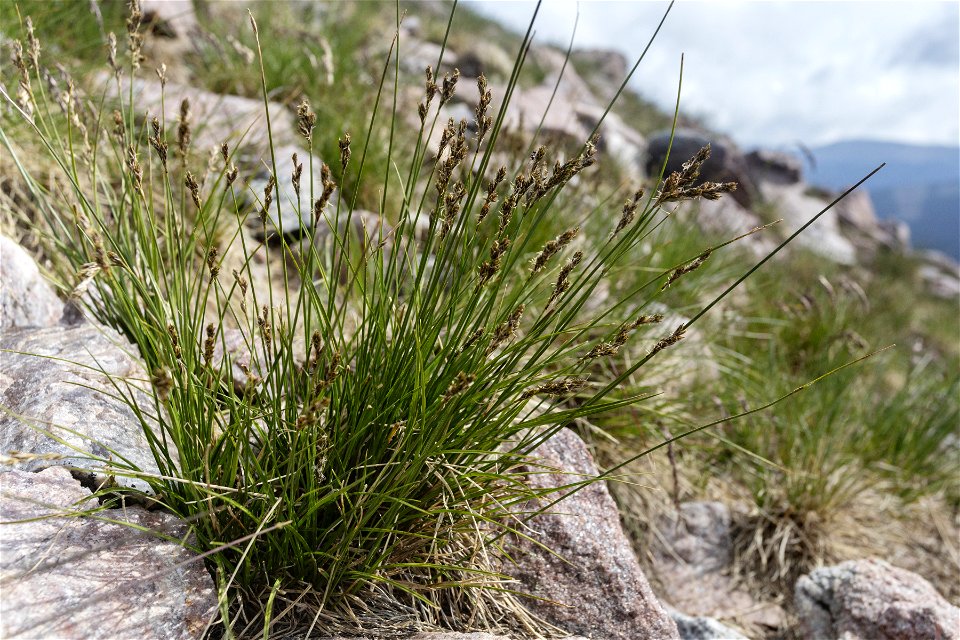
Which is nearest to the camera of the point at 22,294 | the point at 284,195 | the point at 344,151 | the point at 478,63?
the point at 344,151

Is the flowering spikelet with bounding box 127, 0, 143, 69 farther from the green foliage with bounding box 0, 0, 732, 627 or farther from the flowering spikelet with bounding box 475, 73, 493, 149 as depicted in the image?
the flowering spikelet with bounding box 475, 73, 493, 149

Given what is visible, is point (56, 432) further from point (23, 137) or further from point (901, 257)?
point (901, 257)

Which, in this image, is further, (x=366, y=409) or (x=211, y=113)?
(x=211, y=113)

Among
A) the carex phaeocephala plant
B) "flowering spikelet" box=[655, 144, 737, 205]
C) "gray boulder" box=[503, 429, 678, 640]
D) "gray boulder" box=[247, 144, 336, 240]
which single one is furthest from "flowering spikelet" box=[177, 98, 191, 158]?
"gray boulder" box=[247, 144, 336, 240]

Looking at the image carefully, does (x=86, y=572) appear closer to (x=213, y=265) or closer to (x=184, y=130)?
(x=213, y=265)

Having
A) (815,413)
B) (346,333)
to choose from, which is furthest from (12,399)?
(815,413)

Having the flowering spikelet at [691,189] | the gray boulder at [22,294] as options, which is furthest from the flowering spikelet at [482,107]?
the gray boulder at [22,294]

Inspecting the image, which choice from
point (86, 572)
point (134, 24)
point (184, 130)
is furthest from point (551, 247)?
point (86, 572)

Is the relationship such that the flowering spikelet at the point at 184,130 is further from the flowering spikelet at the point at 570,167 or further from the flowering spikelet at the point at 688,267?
the flowering spikelet at the point at 688,267
